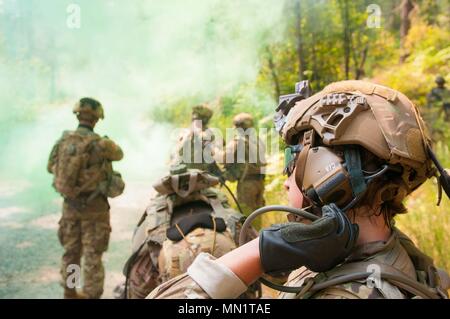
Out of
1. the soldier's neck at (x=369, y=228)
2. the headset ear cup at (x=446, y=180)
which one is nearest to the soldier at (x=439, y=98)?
the headset ear cup at (x=446, y=180)

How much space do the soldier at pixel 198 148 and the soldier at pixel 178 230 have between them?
191 centimetres

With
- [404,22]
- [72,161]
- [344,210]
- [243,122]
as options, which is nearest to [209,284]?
[344,210]

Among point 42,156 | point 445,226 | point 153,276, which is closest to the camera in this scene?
point 153,276

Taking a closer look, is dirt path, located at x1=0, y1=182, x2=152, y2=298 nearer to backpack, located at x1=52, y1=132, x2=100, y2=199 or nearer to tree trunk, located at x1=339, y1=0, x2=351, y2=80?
backpack, located at x1=52, y1=132, x2=100, y2=199

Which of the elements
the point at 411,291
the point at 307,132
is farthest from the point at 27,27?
the point at 411,291

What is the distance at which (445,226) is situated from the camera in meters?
4.54

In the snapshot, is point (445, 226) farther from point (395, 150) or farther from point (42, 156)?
point (42, 156)

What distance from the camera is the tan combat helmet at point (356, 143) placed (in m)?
1.40

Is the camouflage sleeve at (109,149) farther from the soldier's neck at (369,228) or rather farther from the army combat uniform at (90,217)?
the soldier's neck at (369,228)

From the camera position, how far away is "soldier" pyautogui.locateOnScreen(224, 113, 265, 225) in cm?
585

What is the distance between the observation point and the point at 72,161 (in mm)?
4773

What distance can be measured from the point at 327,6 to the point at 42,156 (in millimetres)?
4520

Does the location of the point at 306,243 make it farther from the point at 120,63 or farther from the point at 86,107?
the point at 120,63

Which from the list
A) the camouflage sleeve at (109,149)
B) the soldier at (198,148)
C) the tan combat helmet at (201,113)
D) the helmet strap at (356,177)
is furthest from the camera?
the tan combat helmet at (201,113)
